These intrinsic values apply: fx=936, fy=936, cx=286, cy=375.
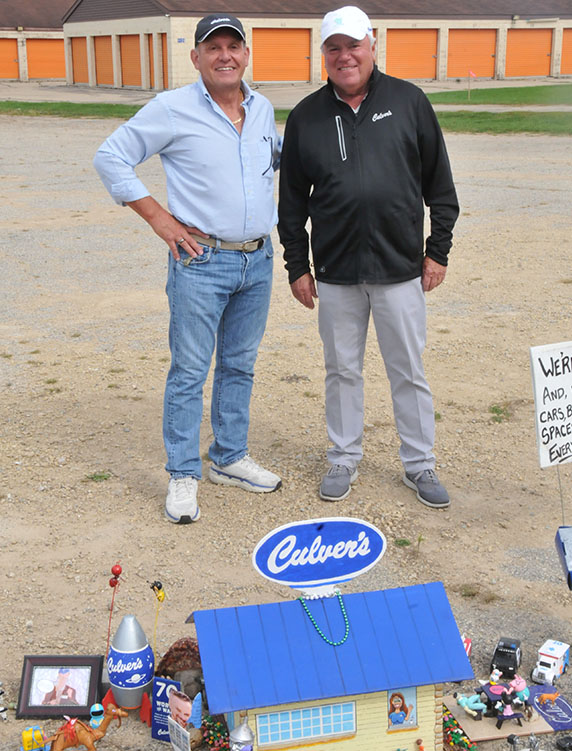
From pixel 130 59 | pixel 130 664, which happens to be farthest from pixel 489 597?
pixel 130 59

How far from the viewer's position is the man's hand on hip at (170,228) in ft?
12.6

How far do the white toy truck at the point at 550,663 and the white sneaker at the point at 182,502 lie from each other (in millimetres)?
1679

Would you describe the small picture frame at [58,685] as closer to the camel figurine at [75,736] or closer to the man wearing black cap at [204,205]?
the camel figurine at [75,736]

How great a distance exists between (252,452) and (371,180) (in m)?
1.73

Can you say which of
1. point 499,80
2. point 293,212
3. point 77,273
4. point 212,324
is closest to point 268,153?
point 293,212

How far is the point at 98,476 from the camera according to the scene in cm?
470

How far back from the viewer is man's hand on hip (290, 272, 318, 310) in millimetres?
4234

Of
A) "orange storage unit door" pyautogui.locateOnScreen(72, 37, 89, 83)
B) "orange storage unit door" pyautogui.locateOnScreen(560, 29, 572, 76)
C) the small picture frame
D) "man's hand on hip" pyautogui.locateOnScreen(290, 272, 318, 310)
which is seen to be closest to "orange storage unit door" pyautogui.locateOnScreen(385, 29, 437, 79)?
"orange storage unit door" pyautogui.locateOnScreen(560, 29, 572, 76)

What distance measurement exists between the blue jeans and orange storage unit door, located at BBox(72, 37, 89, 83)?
4145 centimetres

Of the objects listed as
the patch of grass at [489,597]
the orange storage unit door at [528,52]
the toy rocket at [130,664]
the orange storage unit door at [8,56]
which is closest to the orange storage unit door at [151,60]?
the orange storage unit door at [8,56]

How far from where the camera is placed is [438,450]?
4.96 meters

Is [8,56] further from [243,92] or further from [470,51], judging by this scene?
[243,92]

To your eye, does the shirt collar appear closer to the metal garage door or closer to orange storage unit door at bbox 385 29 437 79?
the metal garage door

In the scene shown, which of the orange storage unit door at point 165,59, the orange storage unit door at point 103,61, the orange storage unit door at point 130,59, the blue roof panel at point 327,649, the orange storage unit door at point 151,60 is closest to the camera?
the blue roof panel at point 327,649
